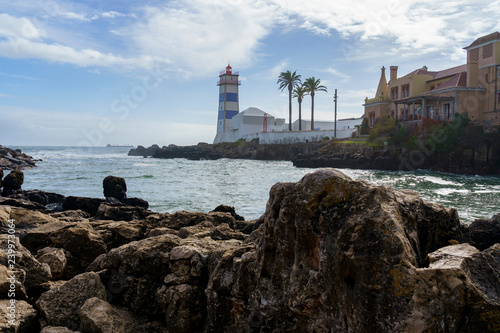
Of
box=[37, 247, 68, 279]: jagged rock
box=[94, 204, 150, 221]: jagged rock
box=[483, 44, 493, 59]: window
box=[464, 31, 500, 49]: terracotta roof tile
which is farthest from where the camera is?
box=[483, 44, 493, 59]: window

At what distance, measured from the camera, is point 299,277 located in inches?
143

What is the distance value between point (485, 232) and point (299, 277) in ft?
14.4

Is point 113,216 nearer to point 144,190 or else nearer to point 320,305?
point 320,305

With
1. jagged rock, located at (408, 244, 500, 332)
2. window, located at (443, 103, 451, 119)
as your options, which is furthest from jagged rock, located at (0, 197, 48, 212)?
window, located at (443, 103, 451, 119)

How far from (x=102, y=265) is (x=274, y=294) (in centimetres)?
261

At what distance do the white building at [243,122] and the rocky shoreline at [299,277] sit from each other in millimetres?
70864

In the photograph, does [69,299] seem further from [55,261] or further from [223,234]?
[223,234]

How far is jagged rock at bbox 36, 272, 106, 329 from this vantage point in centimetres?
439

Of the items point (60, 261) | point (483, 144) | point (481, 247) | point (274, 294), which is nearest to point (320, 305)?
point (274, 294)

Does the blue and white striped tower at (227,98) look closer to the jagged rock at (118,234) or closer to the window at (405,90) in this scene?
the window at (405,90)

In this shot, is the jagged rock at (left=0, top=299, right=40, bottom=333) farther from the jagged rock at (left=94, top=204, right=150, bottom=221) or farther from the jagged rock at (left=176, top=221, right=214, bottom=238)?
the jagged rock at (left=94, top=204, right=150, bottom=221)

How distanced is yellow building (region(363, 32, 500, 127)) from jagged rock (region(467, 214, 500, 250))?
40294mm

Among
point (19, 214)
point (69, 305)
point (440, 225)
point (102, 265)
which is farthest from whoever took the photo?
point (19, 214)

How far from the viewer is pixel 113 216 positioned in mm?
11664
